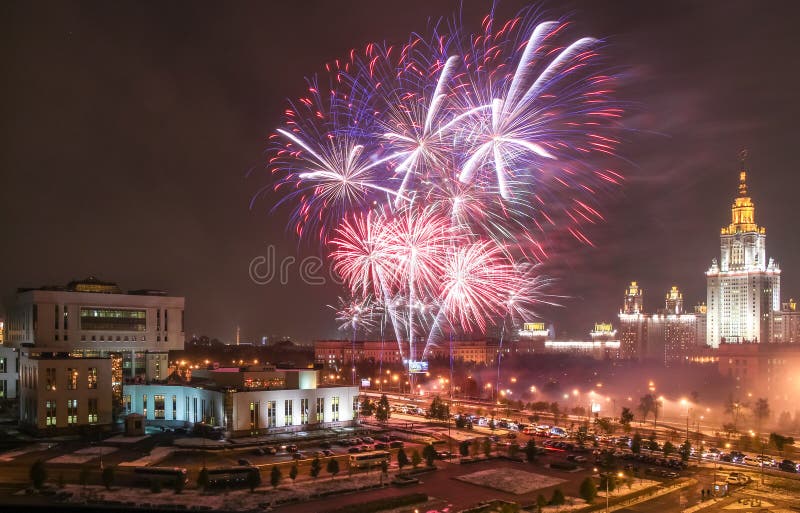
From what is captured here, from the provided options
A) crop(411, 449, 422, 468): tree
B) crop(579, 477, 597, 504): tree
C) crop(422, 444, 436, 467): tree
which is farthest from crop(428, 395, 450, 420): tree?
crop(579, 477, 597, 504): tree

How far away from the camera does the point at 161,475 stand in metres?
20.5

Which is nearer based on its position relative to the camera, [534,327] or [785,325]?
[785,325]

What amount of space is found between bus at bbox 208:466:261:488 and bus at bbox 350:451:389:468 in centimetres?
354

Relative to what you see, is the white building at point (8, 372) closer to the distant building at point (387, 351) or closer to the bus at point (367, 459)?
the bus at point (367, 459)

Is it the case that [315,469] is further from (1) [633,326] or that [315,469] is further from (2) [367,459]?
(1) [633,326]

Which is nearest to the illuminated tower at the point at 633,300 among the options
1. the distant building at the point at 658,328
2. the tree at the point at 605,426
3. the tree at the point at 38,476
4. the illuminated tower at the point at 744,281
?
the distant building at the point at 658,328

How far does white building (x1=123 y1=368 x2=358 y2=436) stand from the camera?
27641mm

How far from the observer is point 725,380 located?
55.6 meters

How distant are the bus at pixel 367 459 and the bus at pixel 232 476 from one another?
3.54 m

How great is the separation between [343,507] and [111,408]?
16.0m

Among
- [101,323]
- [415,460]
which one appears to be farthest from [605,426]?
[101,323]

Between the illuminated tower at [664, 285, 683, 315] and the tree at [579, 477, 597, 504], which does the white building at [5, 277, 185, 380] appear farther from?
the illuminated tower at [664, 285, 683, 315]

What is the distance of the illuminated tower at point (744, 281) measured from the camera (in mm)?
67875

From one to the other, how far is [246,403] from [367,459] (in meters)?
7.08
